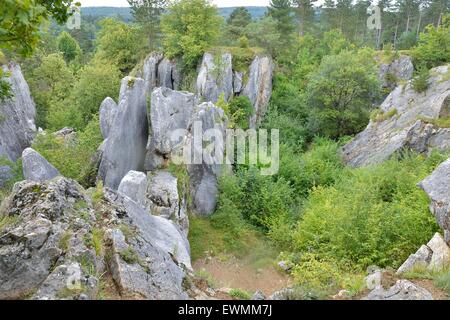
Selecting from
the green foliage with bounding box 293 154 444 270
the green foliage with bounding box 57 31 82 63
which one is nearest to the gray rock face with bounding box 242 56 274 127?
the green foliage with bounding box 293 154 444 270

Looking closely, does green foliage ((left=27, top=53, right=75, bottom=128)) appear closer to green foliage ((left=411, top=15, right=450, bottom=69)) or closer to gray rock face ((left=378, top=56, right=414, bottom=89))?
gray rock face ((left=378, top=56, right=414, bottom=89))

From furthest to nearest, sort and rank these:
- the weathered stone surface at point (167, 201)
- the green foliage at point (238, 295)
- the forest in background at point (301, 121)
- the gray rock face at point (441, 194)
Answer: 1. the weathered stone surface at point (167, 201)
2. the forest in background at point (301, 121)
3. the gray rock face at point (441, 194)
4. the green foliage at point (238, 295)

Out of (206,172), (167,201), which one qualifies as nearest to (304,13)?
(206,172)

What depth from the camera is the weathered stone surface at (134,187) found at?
41.9ft

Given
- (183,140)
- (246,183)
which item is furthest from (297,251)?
(183,140)

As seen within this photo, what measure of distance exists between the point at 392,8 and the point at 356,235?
4833cm

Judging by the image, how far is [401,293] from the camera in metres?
6.36

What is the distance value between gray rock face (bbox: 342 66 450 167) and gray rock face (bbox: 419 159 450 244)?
7.90 m

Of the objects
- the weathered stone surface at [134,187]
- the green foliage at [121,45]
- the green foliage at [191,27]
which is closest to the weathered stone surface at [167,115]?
the weathered stone surface at [134,187]

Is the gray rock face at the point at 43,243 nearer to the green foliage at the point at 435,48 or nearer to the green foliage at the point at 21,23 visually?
the green foliage at the point at 21,23

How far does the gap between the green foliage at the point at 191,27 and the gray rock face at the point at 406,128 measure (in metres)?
13.3

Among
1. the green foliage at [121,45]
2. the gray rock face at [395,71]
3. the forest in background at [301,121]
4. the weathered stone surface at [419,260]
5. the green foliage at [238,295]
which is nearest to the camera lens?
the green foliage at [238,295]

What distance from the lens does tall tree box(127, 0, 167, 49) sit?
34.0 metres
